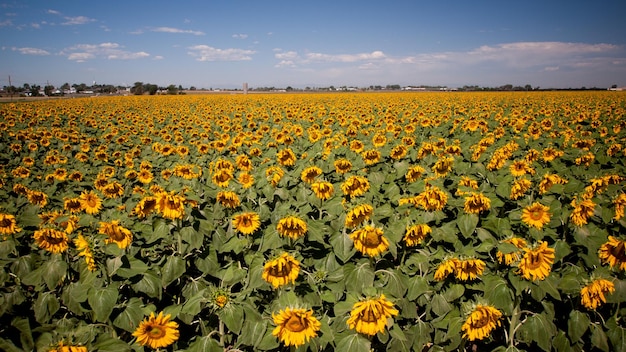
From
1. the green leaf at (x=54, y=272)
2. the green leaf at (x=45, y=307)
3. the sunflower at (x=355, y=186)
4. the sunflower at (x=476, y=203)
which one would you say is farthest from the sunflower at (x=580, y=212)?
the green leaf at (x=45, y=307)

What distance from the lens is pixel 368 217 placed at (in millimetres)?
3012

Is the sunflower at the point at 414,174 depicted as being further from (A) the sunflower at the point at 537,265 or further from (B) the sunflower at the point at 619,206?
(A) the sunflower at the point at 537,265

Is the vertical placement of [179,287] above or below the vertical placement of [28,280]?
below

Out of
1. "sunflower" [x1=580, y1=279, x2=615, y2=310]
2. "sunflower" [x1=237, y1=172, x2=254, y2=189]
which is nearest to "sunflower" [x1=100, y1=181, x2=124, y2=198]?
"sunflower" [x1=237, y1=172, x2=254, y2=189]

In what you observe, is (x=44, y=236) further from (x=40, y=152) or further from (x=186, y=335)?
(x=40, y=152)

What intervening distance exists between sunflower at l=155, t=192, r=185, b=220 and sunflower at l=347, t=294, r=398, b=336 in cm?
183

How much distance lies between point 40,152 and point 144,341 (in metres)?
12.1

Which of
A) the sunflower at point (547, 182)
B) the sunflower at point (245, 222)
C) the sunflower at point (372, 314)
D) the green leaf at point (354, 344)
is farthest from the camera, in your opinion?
the sunflower at point (547, 182)

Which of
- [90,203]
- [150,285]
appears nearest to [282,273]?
[150,285]

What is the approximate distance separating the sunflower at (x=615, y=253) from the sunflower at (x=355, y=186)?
7.40 ft

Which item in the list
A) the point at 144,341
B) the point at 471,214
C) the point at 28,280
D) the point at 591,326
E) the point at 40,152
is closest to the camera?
the point at 144,341

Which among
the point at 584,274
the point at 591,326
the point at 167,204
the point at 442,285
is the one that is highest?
the point at 167,204

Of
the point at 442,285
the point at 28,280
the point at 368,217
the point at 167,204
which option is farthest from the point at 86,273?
the point at 442,285

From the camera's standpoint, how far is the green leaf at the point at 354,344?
228 cm
